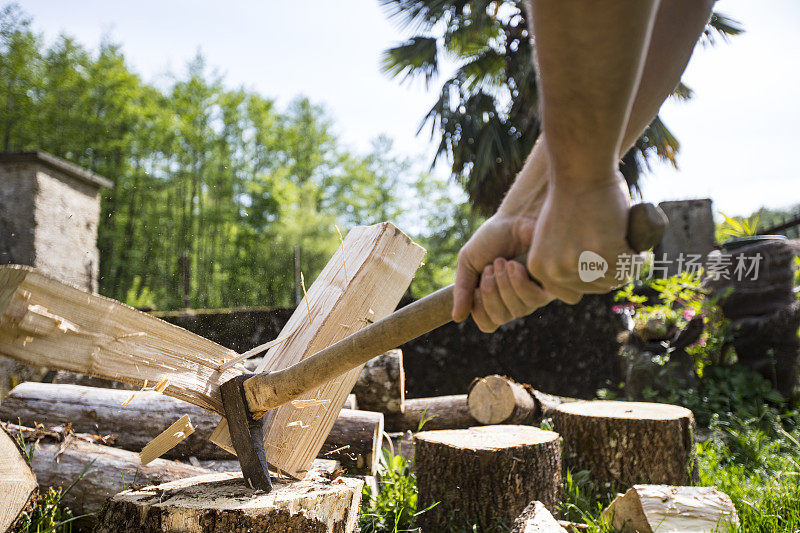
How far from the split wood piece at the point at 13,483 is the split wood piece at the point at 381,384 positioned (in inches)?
71.3

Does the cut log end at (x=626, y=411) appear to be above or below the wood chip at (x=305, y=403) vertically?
below

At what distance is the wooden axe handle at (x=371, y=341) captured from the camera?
0.69 metres

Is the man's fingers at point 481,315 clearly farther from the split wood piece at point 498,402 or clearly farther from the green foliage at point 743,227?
the green foliage at point 743,227

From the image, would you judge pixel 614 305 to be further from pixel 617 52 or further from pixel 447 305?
pixel 617 52

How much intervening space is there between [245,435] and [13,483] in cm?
93

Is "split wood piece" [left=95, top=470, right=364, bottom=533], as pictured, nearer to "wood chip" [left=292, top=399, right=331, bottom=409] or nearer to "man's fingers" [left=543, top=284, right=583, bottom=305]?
"wood chip" [left=292, top=399, right=331, bottom=409]

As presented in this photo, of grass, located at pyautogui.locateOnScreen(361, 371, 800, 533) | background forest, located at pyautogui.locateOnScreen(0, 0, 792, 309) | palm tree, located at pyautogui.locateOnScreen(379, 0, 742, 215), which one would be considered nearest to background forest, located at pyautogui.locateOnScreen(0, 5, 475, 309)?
background forest, located at pyautogui.locateOnScreen(0, 0, 792, 309)

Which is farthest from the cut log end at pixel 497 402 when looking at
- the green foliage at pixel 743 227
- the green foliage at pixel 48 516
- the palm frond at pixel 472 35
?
the palm frond at pixel 472 35

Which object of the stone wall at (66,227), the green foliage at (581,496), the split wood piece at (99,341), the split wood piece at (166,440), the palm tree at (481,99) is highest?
the palm tree at (481,99)

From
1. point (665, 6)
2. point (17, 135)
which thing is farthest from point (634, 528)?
point (17, 135)

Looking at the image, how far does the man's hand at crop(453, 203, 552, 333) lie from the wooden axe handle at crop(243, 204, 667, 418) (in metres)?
0.05

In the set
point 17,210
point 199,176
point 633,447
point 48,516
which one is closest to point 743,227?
point 633,447

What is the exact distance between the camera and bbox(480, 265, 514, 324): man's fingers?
0.88 meters

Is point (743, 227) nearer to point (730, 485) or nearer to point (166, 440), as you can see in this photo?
point (730, 485)
